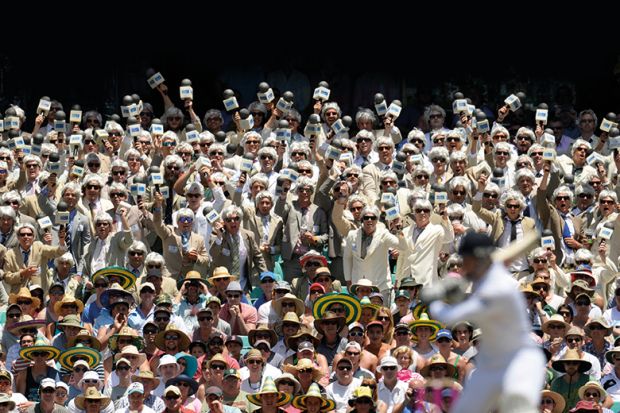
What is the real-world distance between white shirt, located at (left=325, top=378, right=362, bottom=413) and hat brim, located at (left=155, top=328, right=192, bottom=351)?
1414 millimetres

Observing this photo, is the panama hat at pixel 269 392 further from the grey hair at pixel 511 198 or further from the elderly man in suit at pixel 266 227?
the grey hair at pixel 511 198

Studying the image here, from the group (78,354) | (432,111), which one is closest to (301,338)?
(78,354)

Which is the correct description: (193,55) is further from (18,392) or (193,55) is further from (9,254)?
(18,392)

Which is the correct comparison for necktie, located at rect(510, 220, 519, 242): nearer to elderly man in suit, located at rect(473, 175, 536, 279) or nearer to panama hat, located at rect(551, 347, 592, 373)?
elderly man in suit, located at rect(473, 175, 536, 279)

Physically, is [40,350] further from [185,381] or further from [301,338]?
[301,338]

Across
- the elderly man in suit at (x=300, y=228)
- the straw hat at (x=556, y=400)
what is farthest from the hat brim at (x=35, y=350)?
the straw hat at (x=556, y=400)

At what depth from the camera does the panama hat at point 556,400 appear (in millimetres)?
17172

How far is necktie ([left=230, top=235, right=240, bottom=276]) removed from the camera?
19422mm

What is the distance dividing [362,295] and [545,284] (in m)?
1.73

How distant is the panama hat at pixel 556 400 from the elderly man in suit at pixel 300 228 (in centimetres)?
326

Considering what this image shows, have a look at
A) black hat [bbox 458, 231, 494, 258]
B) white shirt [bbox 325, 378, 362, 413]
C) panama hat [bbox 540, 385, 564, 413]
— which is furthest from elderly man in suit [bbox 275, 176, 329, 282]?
black hat [bbox 458, 231, 494, 258]

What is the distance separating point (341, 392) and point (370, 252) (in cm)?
190

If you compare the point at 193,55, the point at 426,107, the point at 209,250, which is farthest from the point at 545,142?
the point at 193,55

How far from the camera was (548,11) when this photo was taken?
980 inches
